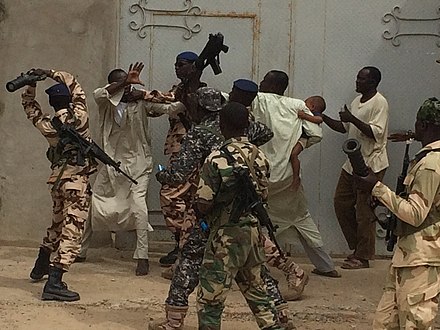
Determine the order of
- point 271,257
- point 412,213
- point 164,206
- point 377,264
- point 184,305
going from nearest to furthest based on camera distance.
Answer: point 412,213
point 184,305
point 271,257
point 164,206
point 377,264

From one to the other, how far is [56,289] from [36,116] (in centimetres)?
131

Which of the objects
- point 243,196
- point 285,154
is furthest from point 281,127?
point 243,196

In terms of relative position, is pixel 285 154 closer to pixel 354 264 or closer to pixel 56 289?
pixel 354 264

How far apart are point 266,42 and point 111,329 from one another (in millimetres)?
3535

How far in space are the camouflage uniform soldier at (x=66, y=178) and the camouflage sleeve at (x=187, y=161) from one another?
1.34 meters

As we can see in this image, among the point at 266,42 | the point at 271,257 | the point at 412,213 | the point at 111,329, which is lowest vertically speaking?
the point at 111,329

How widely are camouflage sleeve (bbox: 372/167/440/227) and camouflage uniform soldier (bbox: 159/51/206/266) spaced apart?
1.94 meters

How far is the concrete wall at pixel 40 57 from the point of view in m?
8.70

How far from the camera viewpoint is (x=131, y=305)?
6.85 m

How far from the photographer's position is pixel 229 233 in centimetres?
523

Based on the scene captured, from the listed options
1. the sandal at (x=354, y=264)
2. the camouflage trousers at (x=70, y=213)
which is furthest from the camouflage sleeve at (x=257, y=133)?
the sandal at (x=354, y=264)

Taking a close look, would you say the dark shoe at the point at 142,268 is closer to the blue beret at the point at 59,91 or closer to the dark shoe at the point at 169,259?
the dark shoe at the point at 169,259

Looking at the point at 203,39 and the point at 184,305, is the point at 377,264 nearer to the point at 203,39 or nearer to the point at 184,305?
the point at 203,39

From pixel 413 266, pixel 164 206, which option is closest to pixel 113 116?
pixel 164 206
